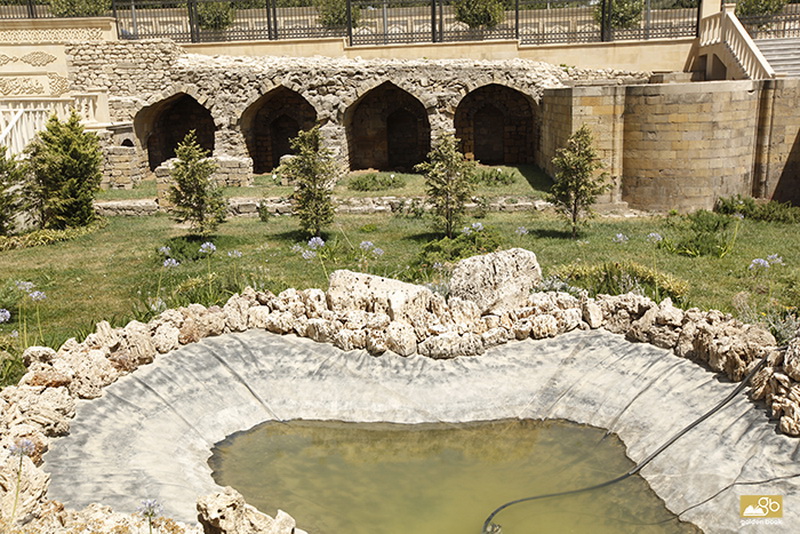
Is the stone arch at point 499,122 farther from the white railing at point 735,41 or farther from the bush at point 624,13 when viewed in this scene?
the bush at point 624,13

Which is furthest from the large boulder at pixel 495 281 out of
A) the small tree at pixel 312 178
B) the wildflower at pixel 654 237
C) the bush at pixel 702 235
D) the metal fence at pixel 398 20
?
the metal fence at pixel 398 20

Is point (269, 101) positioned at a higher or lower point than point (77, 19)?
lower

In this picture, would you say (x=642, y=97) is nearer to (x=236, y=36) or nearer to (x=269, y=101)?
(x=269, y=101)

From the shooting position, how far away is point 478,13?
26547mm

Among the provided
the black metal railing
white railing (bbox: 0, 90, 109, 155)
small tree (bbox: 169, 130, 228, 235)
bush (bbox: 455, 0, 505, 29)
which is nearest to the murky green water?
small tree (bbox: 169, 130, 228, 235)

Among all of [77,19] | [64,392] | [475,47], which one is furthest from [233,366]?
[77,19]

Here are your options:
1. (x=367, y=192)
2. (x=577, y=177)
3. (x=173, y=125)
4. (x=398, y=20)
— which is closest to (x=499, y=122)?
(x=398, y=20)

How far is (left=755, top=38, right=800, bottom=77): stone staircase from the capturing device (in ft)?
64.0

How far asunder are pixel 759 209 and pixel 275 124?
14.5 metres

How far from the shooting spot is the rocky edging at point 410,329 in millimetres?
6785

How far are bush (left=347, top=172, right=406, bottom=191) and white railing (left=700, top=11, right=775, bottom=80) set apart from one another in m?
9.08

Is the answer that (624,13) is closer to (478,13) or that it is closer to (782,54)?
(478,13)

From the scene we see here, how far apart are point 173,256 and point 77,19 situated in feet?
54.6

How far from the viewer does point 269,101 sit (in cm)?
2370
